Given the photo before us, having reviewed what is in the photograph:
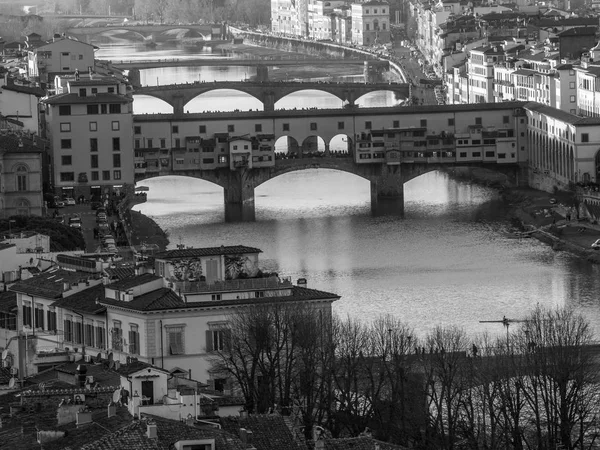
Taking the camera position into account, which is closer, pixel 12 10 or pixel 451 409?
pixel 451 409

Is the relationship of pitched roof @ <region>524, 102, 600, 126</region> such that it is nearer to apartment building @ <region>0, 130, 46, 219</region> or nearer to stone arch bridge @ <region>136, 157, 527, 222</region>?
stone arch bridge @ <region>136, 157, 527, 222</region>

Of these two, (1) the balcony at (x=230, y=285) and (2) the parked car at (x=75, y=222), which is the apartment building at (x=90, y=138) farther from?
(1) the balcony at (x=230, y=285)

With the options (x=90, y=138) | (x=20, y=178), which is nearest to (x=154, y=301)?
(x=20, y=178)

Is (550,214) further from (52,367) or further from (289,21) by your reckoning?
(289,21)

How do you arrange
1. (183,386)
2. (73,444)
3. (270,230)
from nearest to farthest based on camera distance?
(73,444), (183,386), (270,230)

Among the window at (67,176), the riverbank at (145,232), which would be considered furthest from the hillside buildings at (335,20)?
the riverbank at (145,232)

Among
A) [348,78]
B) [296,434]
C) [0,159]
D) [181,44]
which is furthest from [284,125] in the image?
[181,44]
